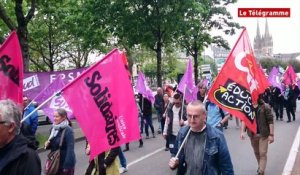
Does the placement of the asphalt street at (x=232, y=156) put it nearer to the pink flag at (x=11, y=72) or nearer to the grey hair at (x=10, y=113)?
the pink flag at (x=11, y=72)

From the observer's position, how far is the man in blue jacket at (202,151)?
4.25 metres

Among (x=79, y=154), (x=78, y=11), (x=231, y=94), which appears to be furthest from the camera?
(x=78, y=11)

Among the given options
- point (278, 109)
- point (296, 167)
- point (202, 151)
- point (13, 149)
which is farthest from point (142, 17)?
point (13, 149)

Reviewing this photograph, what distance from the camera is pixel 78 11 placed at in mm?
25609

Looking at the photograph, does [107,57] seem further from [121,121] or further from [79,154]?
[79,154]

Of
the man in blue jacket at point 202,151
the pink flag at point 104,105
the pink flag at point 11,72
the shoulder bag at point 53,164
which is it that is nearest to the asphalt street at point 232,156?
the shoulder bag at point 53,164

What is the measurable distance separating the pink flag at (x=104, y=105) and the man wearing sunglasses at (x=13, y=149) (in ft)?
6.95

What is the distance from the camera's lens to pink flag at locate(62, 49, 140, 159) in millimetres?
5094

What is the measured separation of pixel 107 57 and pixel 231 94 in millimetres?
1817

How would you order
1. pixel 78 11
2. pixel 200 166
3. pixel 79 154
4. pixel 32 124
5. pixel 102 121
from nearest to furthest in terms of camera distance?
pixel 200 166 → pixel 102 121 → pixel 32 124 → pixel 79 154 → pixel 78 11

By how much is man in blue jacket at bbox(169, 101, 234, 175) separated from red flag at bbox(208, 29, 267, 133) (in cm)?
161

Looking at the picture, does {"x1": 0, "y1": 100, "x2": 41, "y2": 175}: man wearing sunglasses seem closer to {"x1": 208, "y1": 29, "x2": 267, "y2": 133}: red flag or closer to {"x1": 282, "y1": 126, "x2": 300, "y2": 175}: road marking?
{"x1": 208, "y1": 29, "x2": 267, "y2": 133}: red flag

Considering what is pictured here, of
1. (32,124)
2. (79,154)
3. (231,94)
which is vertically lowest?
A: (79,154)

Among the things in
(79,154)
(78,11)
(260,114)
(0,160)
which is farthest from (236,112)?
(78,11)
